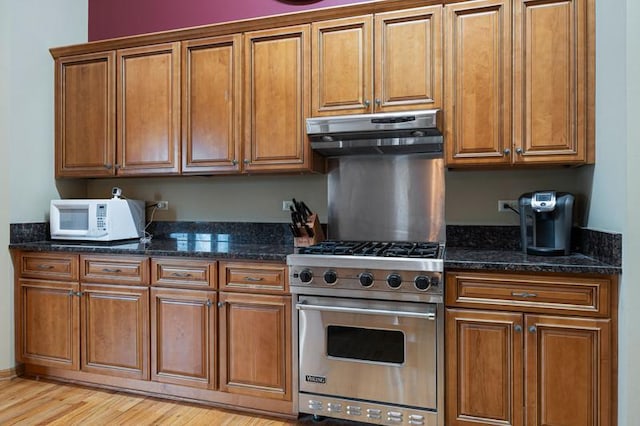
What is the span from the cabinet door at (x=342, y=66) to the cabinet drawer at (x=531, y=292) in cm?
115

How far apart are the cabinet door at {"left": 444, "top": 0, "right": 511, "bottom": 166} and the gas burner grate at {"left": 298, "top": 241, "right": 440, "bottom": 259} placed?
1.71 ft

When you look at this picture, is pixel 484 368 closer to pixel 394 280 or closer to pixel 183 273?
pixel 394 280

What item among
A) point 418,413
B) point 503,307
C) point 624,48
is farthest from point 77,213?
point 624,48

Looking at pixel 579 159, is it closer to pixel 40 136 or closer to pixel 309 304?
pixel 309 304

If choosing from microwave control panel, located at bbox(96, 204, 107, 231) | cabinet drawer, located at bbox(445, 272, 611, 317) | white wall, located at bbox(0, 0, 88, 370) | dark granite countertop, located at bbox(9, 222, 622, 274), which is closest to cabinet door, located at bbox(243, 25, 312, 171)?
dark granite countertop, located at bbox(9, 222, 622, 274)

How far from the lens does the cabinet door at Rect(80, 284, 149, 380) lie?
105 inches

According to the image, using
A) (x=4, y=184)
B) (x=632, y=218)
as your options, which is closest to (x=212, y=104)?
(x=4, y=184)

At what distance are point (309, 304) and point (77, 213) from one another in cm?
183

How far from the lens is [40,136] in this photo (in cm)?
317

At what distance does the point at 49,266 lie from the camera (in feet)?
9.52

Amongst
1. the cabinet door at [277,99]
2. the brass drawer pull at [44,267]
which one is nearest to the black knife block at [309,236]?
the cabinet door at [277,99]

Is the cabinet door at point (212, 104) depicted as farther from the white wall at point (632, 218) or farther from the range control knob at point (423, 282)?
the white wall at point (632, 218)

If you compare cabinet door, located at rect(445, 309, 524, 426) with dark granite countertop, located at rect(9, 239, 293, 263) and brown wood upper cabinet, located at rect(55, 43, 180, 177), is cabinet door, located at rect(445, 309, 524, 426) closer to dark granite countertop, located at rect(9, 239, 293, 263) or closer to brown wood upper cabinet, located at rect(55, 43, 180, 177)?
dark granite countertop, located at rect(9, 239, 293, 263)

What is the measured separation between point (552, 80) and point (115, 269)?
2741mm
